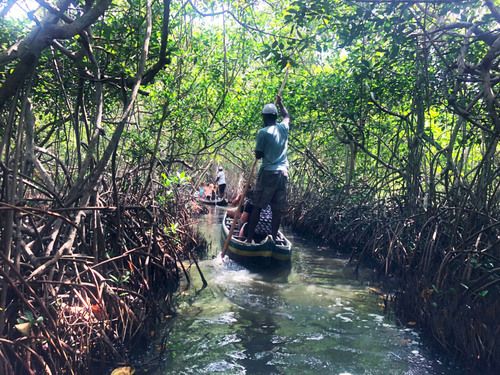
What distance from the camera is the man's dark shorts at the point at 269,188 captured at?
16.5 ft

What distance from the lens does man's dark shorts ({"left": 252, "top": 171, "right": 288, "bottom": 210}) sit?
16.5 feet

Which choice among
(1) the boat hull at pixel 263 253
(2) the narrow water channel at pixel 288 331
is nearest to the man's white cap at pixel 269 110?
(1) the boat hull at pixel 263 253

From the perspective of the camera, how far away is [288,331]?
126 inches

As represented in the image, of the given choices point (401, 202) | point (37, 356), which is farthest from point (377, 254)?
point (37, 356)

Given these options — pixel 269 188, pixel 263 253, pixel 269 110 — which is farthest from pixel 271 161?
pixel 263 253

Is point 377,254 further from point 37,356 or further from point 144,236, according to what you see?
point 37,356

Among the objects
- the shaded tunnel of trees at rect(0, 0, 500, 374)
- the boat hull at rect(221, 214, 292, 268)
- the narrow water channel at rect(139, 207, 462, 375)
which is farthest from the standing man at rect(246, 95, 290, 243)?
the shaded tunnel of trees at rect(0, 0, 500, 374)

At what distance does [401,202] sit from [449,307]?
290 cm

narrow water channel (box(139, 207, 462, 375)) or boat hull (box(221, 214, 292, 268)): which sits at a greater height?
boat hull (box(221, 214, 292, 268))

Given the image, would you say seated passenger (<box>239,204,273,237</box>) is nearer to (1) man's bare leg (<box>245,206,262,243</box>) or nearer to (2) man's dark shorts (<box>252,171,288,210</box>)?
(1) man's bare leg (<box>245,206,262,243</box>)

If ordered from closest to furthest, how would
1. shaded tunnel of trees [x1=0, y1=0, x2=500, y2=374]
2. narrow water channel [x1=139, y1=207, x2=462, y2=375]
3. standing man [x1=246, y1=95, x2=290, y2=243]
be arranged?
shaded tunnel of trees [x1=0, y1=0, x2=500, y2=374] < narrow water channel [x1=139, y1=207, x2=462, y2=375] < standing man [x1=246, y1=95, x2=290, y2=243]

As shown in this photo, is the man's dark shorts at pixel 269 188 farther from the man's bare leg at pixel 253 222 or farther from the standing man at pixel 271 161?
the man's bare leg at pixel 253 222

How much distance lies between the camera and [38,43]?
6.34 feet

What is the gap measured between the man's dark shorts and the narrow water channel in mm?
992
